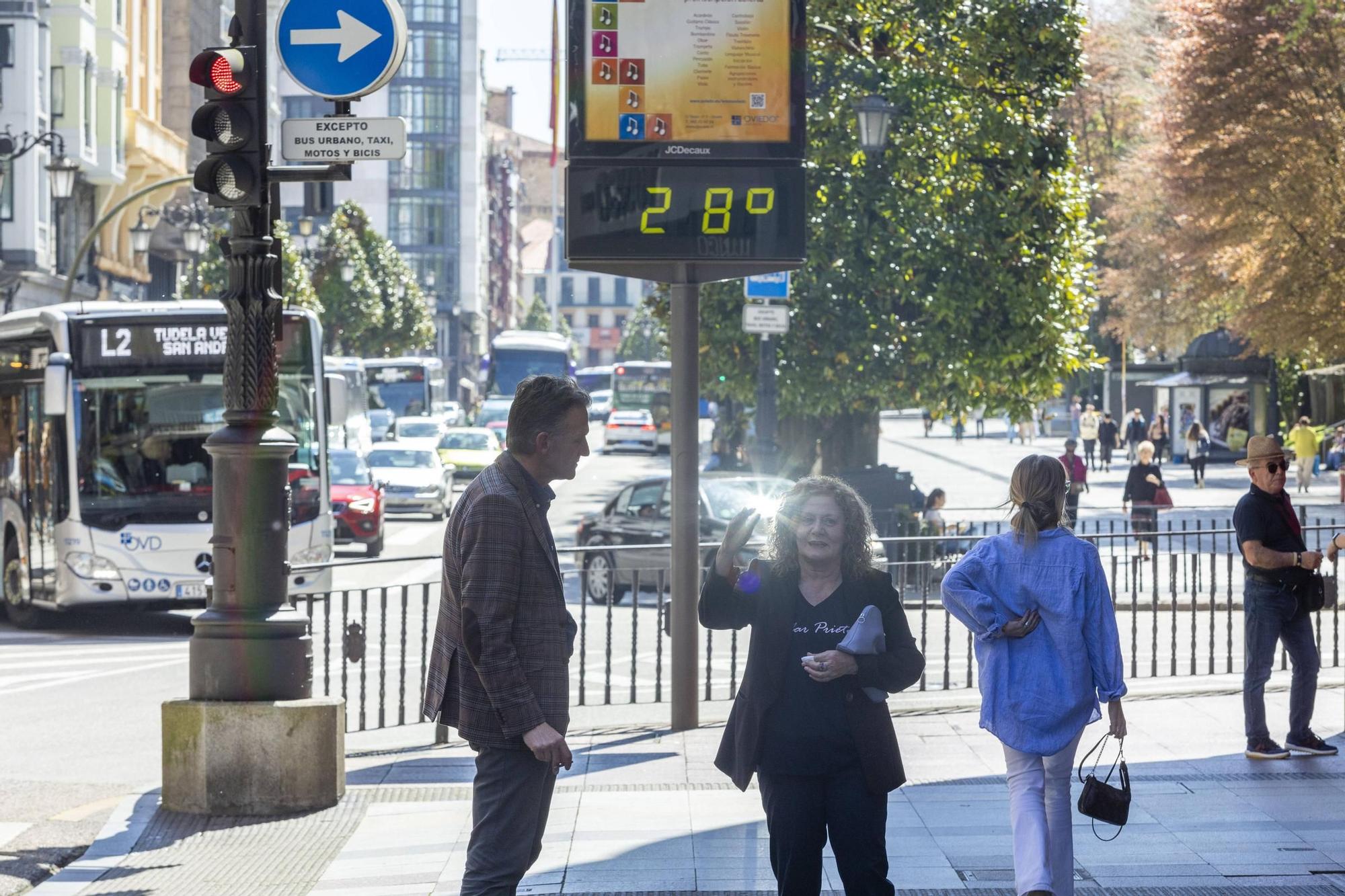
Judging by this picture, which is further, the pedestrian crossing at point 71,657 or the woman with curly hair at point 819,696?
the pedestrian crossing at point 71,657

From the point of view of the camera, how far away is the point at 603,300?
639ft

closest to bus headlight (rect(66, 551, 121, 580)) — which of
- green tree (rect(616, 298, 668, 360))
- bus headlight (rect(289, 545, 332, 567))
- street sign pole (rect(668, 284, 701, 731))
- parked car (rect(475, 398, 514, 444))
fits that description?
bus headlight (rect(289, 545, 332, 567))

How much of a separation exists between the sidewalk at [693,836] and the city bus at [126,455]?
7.33 m

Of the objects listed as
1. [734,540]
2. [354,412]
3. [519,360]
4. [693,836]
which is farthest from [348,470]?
[519,360]

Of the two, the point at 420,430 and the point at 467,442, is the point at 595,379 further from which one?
the point at 467,442

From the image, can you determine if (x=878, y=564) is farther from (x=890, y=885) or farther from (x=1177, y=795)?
(x=1177, y=795)

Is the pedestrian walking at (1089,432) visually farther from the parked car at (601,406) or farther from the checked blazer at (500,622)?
the checked blazer at (500,622)

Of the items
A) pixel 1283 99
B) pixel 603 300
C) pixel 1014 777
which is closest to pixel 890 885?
pixel 1014 777

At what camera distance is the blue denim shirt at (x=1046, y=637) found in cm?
588

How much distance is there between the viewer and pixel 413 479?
1324 inches

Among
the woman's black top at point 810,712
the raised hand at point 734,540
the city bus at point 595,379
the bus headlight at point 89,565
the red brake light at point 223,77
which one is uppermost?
the red brake light at point 223,77

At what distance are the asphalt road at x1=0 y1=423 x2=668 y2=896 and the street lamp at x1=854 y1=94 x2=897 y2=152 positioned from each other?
5.64m

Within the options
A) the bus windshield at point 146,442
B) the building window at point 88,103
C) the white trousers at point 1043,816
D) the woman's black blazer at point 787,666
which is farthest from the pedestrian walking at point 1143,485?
the building window at point 88,103

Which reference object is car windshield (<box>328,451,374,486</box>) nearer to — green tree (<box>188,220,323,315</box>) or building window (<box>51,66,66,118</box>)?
building window (<box>51,66,66,118</box>)
